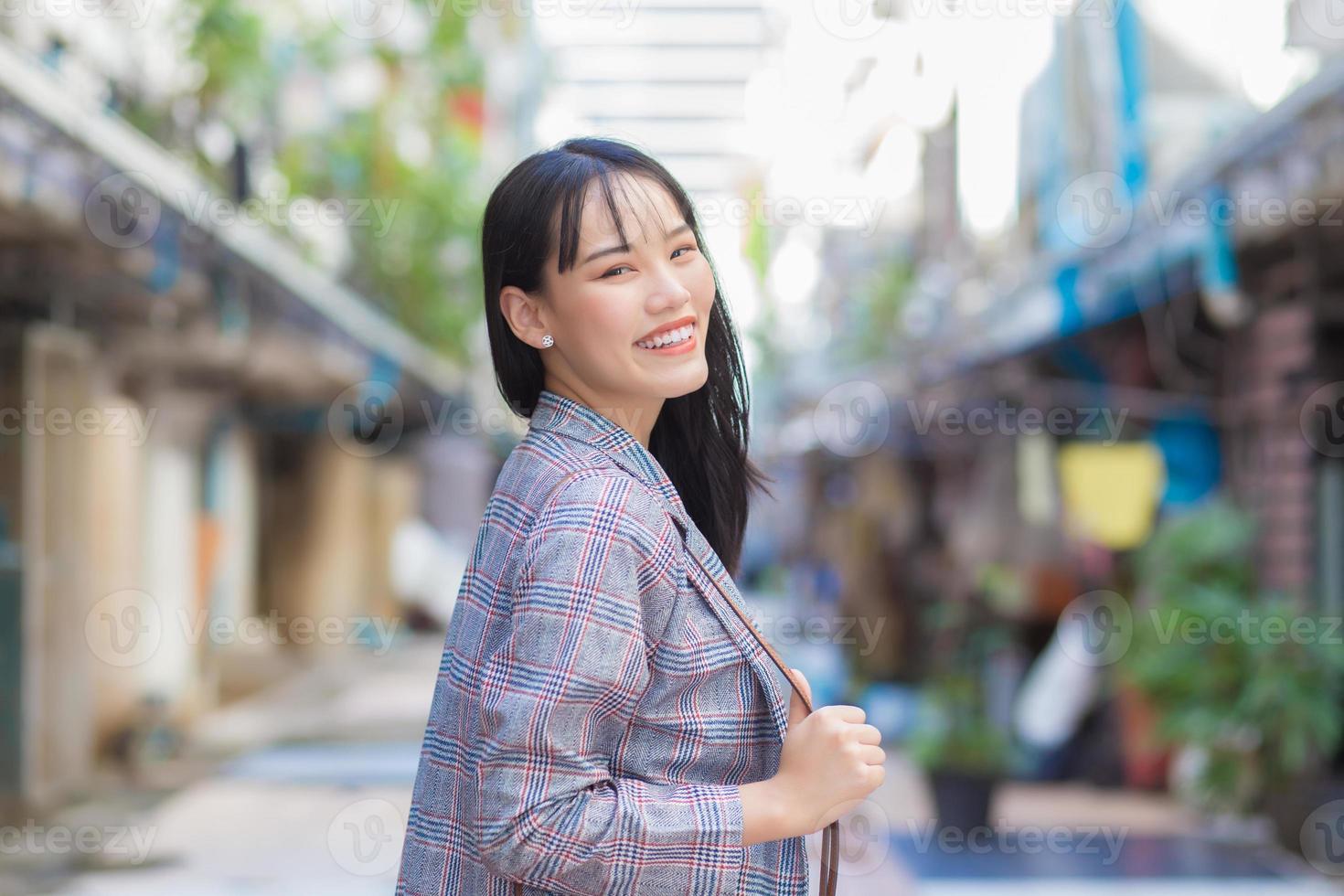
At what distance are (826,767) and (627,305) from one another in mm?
445

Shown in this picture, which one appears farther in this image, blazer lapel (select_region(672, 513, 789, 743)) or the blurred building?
the blurred building

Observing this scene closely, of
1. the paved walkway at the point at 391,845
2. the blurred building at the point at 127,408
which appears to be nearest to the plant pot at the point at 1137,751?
the paved walkway at the point at 391,845

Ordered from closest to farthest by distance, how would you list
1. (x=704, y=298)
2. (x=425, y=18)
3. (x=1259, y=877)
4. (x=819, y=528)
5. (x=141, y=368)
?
(x=704, y=298)
(x=1259, y=877)
(x=425, y=18)
(x=141, y=368)
(x=819, y=528)

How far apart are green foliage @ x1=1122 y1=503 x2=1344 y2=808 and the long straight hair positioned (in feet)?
16.0

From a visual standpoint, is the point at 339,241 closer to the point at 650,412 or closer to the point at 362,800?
the point at 362,800

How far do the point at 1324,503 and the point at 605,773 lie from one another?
20.5ft

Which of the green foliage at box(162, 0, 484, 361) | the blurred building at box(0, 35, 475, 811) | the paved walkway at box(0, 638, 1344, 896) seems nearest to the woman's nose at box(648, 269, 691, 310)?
the paved walkway at box(0, 638, 1344, 896)

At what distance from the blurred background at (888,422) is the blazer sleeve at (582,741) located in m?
0.87

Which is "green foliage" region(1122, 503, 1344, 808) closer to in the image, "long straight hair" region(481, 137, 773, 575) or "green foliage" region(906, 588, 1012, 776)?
"green foliage" region(906, 588, 1012, 776)

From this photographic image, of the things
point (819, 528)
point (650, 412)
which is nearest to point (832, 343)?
point (819, 528)

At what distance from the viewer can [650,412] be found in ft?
4.55

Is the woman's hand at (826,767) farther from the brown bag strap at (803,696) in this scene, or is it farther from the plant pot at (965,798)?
the plant pot at (965,798)

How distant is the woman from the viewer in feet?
3.67

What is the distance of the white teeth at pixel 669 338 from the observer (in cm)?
132
